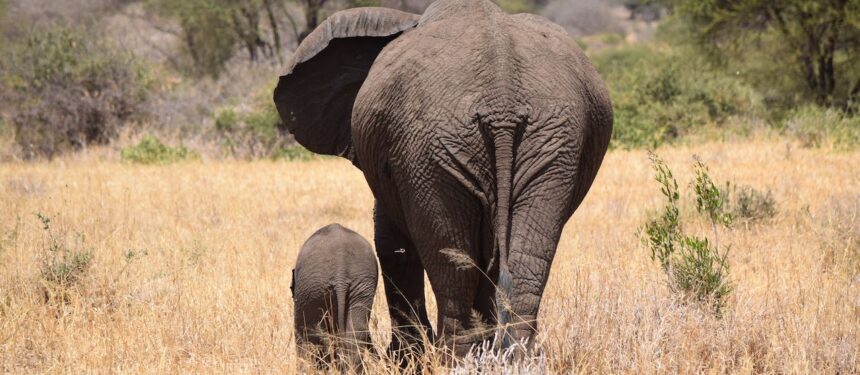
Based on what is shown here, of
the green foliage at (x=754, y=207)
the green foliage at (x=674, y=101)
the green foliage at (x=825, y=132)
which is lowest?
the green foliage at (x=674, y=101)

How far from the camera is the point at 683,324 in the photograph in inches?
179

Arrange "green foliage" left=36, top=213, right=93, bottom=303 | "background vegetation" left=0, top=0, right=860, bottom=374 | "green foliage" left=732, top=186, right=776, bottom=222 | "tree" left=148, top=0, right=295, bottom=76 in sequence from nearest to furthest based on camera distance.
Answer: "background vegetation" left=0, top=0, right=860, bottom=374 < "green foliage" left=36, top=213, right=93, bottom=303 < "green foliage" left=732, top=186, right=776, bottom=222 < "tree" left=148, top=0, right=295, bottom=76

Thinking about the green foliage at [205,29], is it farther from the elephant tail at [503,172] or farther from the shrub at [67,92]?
the elephant tail at [503,172]

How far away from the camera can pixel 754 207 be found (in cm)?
895

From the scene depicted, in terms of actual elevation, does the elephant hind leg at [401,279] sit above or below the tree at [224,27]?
above

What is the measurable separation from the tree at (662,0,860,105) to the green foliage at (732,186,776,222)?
13.4 metres

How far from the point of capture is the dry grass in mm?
4445

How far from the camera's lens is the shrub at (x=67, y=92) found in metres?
16.4

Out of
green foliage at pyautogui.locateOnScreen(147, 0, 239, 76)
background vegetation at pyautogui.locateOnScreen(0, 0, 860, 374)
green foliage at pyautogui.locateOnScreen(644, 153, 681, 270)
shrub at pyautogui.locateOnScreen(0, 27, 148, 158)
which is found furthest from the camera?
green foliage at pyautogui.locateOnScreen(147, 0, 239, 76)

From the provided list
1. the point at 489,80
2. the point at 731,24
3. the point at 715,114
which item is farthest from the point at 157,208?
the point at 731,24

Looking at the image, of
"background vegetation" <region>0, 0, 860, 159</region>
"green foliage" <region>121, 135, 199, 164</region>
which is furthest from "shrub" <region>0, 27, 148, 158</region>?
"green foliage" <region>121, 135, 199, 164</region>

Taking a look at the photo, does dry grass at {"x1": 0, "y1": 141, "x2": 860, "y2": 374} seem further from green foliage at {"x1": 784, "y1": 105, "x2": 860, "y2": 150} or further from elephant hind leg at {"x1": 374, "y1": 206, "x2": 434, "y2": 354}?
green foliage at {"x1": 784, "y1": 105, "x2": 860, "y2": 150}

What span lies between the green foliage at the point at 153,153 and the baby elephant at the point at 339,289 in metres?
11.3

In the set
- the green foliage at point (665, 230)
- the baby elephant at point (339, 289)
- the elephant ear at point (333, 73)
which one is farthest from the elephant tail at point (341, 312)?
the green foliage at point (665, 230)
